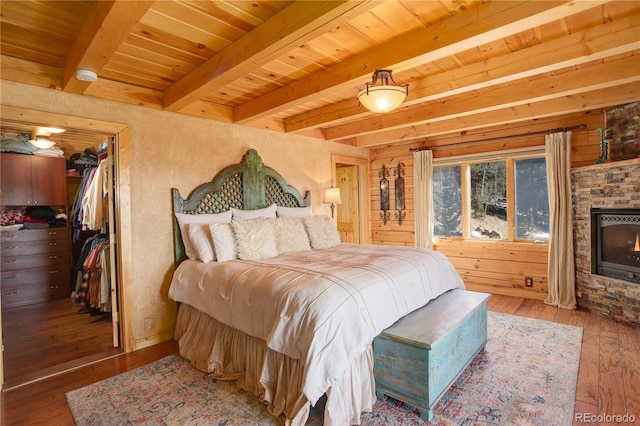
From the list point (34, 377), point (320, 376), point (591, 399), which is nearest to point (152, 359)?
point (34, 377)

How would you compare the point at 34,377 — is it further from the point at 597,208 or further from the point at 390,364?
the point at 597,208

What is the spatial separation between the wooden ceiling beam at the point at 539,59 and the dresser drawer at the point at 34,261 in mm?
4718

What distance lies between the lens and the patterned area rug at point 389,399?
1.94 metres

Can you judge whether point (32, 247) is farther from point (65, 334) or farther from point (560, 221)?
point (560, 221)

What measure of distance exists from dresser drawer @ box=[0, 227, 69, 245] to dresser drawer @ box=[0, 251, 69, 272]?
0.72 feet

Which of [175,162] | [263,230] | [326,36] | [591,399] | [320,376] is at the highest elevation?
[326,36]

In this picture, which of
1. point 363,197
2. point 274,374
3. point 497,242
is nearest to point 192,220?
point 274,374

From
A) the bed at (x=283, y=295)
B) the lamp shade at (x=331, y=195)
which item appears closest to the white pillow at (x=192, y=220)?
the bed at (x=283, y=295)

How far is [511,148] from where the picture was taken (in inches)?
171

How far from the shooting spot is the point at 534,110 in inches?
141

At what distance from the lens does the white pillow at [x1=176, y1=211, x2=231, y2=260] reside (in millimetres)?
3119

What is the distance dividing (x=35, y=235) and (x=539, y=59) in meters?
6.08

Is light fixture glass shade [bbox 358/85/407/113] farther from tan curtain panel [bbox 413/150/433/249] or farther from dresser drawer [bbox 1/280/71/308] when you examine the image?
dresser drawer [bbox 1/280/71/308]

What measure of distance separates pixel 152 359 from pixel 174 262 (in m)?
0.89
